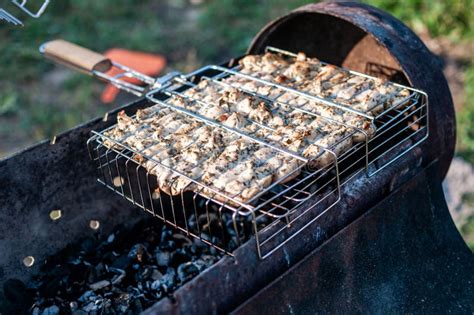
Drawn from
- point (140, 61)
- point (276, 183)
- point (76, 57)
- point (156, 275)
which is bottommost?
point (140, 61)

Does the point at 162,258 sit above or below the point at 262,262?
below

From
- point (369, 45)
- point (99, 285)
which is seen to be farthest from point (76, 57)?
point (369, 45)

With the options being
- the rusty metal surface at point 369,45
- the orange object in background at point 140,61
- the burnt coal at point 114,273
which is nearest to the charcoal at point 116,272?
the burnt coal at point 114,273

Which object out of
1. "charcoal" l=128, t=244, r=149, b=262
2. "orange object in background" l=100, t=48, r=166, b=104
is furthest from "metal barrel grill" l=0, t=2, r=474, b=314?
"orange object in background" l=100, t=48, r=166, b=104

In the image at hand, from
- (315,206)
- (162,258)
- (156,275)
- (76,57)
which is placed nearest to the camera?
(315,206)

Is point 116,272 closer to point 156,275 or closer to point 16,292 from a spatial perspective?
point 156,275

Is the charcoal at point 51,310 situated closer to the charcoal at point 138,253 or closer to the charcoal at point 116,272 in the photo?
the charcoal at point 116,272
